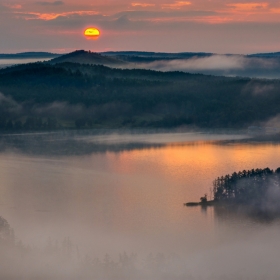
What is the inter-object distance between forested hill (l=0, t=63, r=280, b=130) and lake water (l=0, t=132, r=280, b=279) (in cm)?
2145

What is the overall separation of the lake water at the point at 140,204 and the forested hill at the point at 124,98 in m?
21.5

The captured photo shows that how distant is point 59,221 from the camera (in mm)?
27672

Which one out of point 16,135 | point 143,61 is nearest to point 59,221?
point 16,135

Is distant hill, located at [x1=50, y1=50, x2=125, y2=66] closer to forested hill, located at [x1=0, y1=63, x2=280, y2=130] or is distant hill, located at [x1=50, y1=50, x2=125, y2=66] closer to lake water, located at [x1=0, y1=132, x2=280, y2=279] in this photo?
forested hill, located at [x1=0, y1=63, x2=280, y2=130]

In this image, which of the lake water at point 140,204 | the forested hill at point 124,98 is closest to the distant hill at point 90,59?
the forested hill at point 124,98

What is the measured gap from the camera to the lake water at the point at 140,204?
2350cm

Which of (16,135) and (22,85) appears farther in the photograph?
(22,85)

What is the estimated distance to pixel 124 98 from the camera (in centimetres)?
8544

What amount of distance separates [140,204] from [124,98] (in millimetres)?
55448

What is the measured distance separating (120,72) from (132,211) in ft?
216

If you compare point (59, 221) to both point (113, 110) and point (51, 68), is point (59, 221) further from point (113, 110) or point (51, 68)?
point (51, 68)

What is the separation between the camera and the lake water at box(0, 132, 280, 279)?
77.1 feet

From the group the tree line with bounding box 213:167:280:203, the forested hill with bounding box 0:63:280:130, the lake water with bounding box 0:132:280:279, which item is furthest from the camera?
the forested hill with bounding box 0:63:280:130

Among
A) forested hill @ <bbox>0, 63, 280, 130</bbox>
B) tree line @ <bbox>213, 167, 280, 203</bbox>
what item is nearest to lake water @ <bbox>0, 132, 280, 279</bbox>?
tree line @ <bbox>213, 167, 280, 203</bbox>
